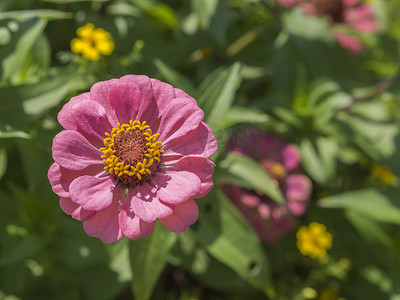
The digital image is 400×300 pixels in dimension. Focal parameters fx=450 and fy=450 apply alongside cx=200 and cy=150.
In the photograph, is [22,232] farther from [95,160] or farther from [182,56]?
[182,56]

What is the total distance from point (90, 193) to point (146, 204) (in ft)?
0.35

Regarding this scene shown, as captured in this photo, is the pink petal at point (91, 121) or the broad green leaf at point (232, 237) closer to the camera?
the pink petal at point (91, 121)

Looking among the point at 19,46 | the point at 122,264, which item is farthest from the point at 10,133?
the point at 122,264

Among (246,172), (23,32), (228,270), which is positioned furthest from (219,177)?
(23,32)

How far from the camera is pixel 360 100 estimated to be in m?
1.89

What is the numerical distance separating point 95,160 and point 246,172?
2.19 feet

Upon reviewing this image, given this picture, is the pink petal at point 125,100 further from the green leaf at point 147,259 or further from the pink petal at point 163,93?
the green leaf at point 147,259

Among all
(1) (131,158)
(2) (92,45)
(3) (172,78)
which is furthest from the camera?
(2) (92,45)

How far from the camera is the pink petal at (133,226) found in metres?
0.83

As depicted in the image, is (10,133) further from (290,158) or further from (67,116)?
(290,158)

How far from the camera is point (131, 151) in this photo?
0.97 metres

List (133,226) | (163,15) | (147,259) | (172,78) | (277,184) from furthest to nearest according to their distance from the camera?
(163,15)
(277,184)
(172,78)
(147,259)
(133,226)

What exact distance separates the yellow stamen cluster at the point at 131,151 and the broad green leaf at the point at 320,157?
82 centimetres

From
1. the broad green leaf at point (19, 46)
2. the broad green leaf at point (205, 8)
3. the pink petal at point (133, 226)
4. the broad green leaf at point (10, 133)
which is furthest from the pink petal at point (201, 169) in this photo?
the broad green leaf at point (205, 8)
